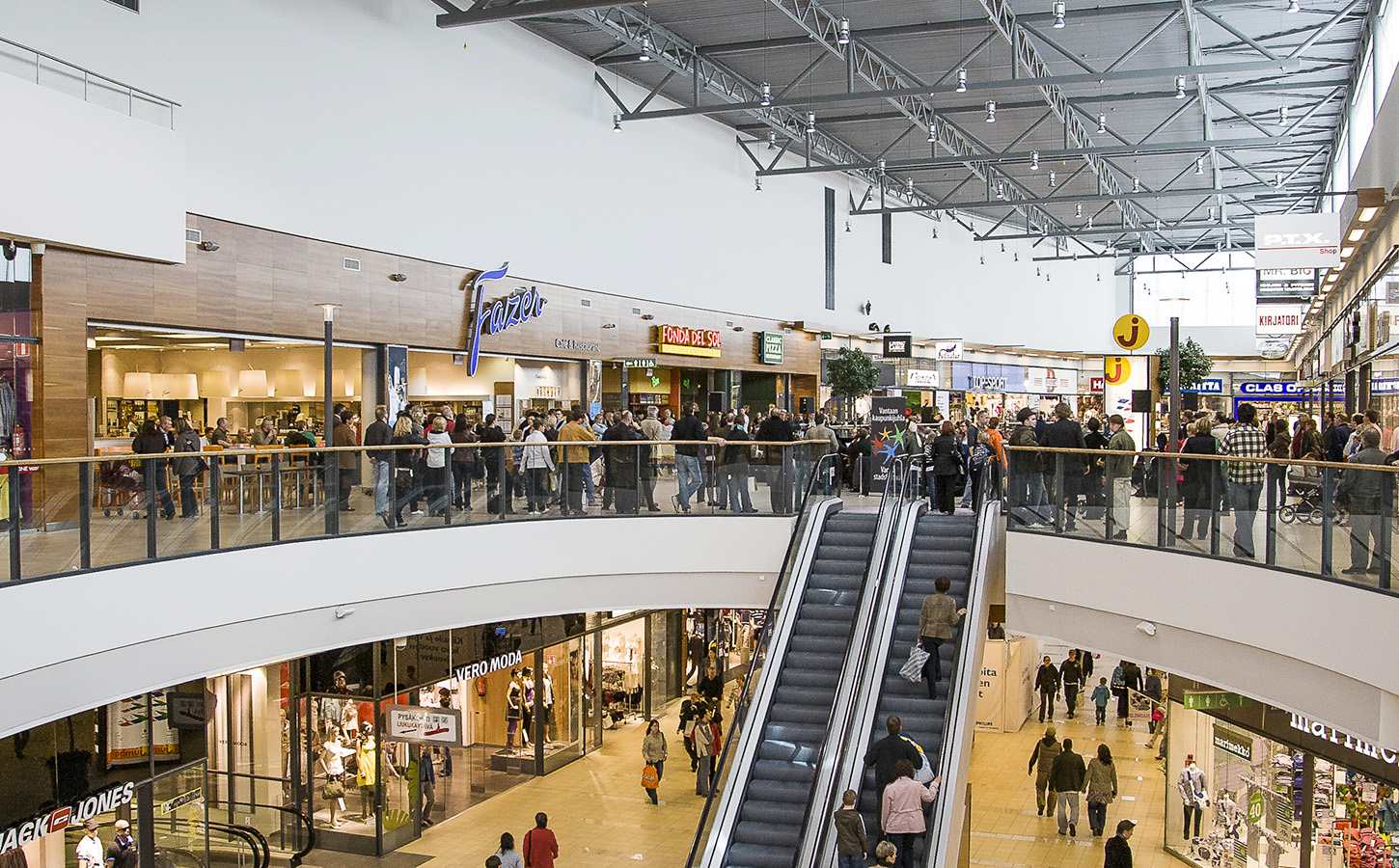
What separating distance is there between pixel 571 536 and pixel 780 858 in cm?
504

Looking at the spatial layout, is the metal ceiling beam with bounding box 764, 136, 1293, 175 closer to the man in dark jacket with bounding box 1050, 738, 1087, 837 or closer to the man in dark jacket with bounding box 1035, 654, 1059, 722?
the man in dark jacket with bounding box 1035, 654, 1059, 722

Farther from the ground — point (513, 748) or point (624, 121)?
point (624, 121)

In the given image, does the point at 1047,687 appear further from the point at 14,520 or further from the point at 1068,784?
the point at 14,520

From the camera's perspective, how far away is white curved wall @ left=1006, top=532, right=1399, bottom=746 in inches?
334

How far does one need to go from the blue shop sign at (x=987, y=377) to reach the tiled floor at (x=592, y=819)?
2428cm

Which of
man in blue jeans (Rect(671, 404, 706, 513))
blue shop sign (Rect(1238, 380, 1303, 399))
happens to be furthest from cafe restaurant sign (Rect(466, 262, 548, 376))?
blue shop sign (Rect(1238, 380, 1303, 399))

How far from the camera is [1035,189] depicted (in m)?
35.7

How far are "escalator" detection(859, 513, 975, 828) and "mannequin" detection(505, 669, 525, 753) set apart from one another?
7.01 m

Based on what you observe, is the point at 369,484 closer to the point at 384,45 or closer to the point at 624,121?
the point at 384,45

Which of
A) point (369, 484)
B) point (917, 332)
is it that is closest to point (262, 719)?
point (369, 484)

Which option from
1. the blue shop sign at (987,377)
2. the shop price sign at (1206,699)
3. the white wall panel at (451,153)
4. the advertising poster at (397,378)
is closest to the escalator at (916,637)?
the shop price sign at (1206,699)

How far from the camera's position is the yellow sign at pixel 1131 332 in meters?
11.7

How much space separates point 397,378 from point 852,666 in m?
8.92

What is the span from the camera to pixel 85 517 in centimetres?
890
